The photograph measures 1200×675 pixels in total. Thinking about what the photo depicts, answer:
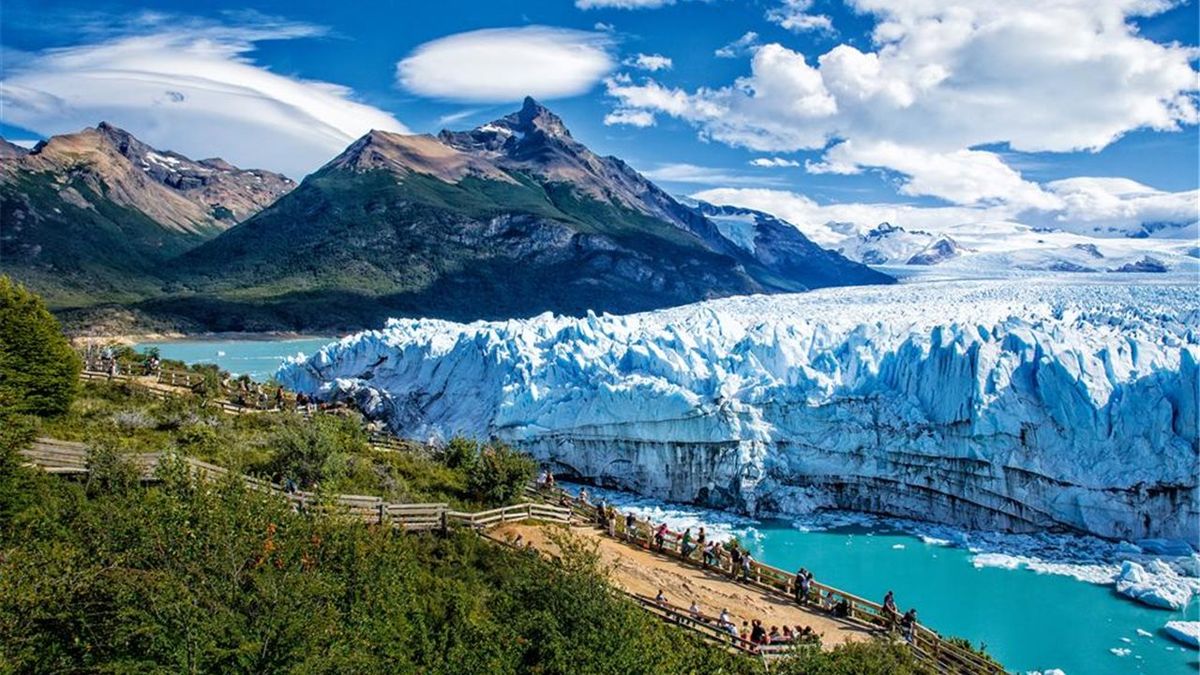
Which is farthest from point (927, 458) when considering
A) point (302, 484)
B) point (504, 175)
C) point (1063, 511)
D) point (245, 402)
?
point (504, 175)

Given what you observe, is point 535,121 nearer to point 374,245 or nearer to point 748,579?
point 374,245

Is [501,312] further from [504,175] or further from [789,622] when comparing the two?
[789,622]

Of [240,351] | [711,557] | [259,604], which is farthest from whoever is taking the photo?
[240,351]

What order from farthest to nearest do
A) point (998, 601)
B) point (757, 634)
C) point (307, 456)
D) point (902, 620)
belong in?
point (998, 601), point (307, 456), point (902, 620), point (757, 634)

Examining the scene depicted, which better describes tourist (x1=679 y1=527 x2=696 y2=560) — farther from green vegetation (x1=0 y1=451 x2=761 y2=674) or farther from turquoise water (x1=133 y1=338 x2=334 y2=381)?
turquoise water (x1=133 y1=338 x2=334 y2=381)

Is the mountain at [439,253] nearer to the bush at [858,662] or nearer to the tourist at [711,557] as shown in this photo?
the tourist at [711,557]

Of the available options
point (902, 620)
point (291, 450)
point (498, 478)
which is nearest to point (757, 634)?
point (902, 620)
